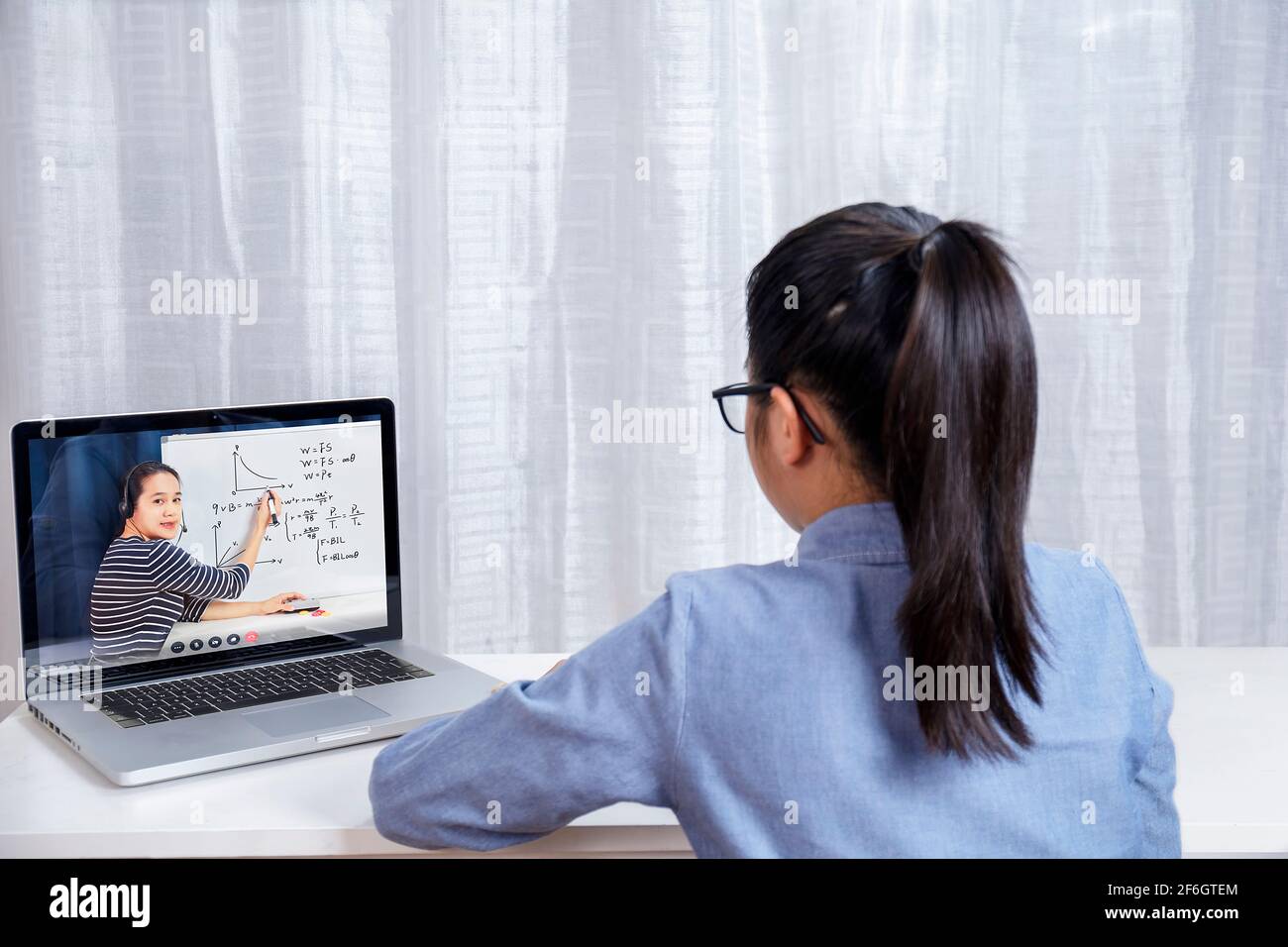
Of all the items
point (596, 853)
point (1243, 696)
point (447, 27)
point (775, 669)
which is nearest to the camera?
point (775, 669)

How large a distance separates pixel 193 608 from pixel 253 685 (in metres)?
0.09

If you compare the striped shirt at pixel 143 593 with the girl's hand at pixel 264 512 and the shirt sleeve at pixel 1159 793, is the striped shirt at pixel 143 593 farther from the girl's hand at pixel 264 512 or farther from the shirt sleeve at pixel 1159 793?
the shirt sleeve at pixel 1159 793

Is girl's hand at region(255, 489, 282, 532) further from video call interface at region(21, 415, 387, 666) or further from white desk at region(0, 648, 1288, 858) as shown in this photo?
white desk at region(0, 648, 1288, 858)

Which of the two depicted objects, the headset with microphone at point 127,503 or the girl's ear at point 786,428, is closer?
the girl's ear at point 786,428

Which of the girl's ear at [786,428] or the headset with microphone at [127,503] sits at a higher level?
the girl's ear at [786,428]

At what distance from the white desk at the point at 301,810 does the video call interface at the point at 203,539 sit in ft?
0.41

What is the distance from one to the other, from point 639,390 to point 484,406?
20 centimetres

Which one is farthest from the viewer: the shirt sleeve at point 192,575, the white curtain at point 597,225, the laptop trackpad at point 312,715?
the white curtain at point 597,225

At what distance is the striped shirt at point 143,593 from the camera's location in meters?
1.10

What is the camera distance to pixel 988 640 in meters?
0.73

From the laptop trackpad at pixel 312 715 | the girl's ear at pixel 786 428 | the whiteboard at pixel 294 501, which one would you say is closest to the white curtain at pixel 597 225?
the whiteboard at pixel 294 501
